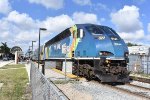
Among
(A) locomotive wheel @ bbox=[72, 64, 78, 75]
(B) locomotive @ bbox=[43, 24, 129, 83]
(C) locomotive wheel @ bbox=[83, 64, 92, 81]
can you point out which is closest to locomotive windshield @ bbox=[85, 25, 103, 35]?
(B) locomotive @ bbox=[43, 24, 129, 83]

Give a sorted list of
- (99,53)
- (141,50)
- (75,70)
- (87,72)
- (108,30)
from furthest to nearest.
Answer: (141,50) < (75,70) < (108,30) < (87,72) < (99,53)

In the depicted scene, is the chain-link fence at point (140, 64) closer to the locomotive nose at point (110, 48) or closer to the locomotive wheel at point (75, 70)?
the locomotive wheel at point (75, 70)

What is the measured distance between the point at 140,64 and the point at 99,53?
18.5 metres

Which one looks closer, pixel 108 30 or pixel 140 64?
pixel 108 30

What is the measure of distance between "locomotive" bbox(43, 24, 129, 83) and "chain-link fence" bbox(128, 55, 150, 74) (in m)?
13.7

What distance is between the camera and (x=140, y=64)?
3878 cm

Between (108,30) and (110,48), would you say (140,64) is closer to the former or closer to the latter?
(108,30)

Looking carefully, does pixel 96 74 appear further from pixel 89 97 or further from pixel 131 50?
pixel 131 50

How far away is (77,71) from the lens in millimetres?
25062

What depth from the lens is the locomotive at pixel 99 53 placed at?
20750mm

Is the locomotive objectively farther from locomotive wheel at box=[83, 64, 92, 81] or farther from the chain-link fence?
the chain-link fence

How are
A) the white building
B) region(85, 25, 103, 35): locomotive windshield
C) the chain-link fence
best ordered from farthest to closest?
the white building → the chain-link fence → region(85, 25, 103, 35): locomotive windshield

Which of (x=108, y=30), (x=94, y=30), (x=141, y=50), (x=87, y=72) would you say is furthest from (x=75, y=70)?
(x=141, y=50)

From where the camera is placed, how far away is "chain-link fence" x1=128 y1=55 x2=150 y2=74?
3678 cm
